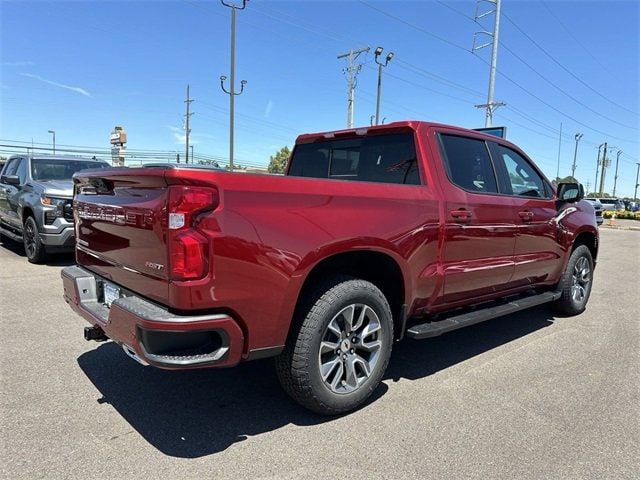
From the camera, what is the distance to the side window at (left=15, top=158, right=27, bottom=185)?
8738mm

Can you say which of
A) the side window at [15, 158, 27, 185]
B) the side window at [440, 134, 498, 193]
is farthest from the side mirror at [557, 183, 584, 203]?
the side window at [15, 158, 27, 185]

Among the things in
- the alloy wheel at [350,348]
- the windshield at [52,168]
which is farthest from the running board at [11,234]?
the alloy wheel at [350,348]

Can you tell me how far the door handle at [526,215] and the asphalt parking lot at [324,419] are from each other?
1.27 metres

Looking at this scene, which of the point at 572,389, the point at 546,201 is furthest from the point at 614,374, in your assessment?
the point at 546,201

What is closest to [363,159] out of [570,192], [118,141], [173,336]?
[173,336]

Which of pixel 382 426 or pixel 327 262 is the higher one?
pixel 327 262

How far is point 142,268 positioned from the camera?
9.04ft

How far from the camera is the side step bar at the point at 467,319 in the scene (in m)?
3.63

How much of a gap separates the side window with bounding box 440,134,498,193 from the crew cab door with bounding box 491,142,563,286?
189 millimetres

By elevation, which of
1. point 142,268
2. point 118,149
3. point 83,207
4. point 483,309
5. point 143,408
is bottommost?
point 143,408

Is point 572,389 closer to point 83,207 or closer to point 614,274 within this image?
point 83,207

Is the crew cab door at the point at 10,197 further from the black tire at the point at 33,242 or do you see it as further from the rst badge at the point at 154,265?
the rst badge at the point at 154,265

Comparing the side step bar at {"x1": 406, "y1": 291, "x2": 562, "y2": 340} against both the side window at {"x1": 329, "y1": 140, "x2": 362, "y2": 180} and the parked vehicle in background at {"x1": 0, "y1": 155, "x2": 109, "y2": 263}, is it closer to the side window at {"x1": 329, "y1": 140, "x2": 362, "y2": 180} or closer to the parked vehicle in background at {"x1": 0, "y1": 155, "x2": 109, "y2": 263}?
the side window at {"x1": 329, "y1": 140, "x2": 362, "y2": 180}

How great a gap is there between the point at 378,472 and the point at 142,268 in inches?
67.9
